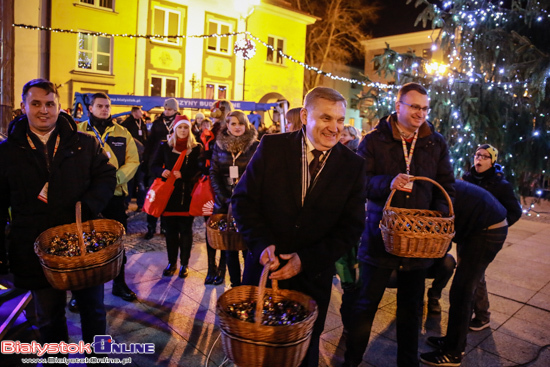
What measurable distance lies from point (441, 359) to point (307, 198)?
2191 millimetres

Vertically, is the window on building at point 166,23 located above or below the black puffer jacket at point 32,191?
above

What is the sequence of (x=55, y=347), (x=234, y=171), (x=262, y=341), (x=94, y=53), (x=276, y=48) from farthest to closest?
(x=276, y=48) → (x=94, y=53) → (x=234, y=171) → (x=55, y=347) → (x=262, y=341)

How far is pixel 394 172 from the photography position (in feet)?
10.9

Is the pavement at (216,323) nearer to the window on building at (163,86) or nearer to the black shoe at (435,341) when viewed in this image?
the black shoe at (435,341)

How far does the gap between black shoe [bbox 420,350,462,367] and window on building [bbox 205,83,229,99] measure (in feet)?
69.3

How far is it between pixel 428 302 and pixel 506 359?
44.1 inches

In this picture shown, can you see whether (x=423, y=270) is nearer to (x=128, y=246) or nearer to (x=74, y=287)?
(x=74, y=287)

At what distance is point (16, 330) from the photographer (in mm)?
3441

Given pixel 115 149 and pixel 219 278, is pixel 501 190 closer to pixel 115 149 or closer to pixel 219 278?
pixel 219 278

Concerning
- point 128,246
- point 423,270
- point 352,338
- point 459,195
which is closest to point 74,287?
point 352,338

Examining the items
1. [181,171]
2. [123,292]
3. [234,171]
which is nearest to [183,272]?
[123,292]

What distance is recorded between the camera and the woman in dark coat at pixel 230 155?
196 inches

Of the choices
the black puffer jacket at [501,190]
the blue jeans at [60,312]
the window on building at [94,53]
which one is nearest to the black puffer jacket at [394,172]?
the black puffer jacket at [501,190]

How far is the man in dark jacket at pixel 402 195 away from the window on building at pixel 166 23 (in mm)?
20384
